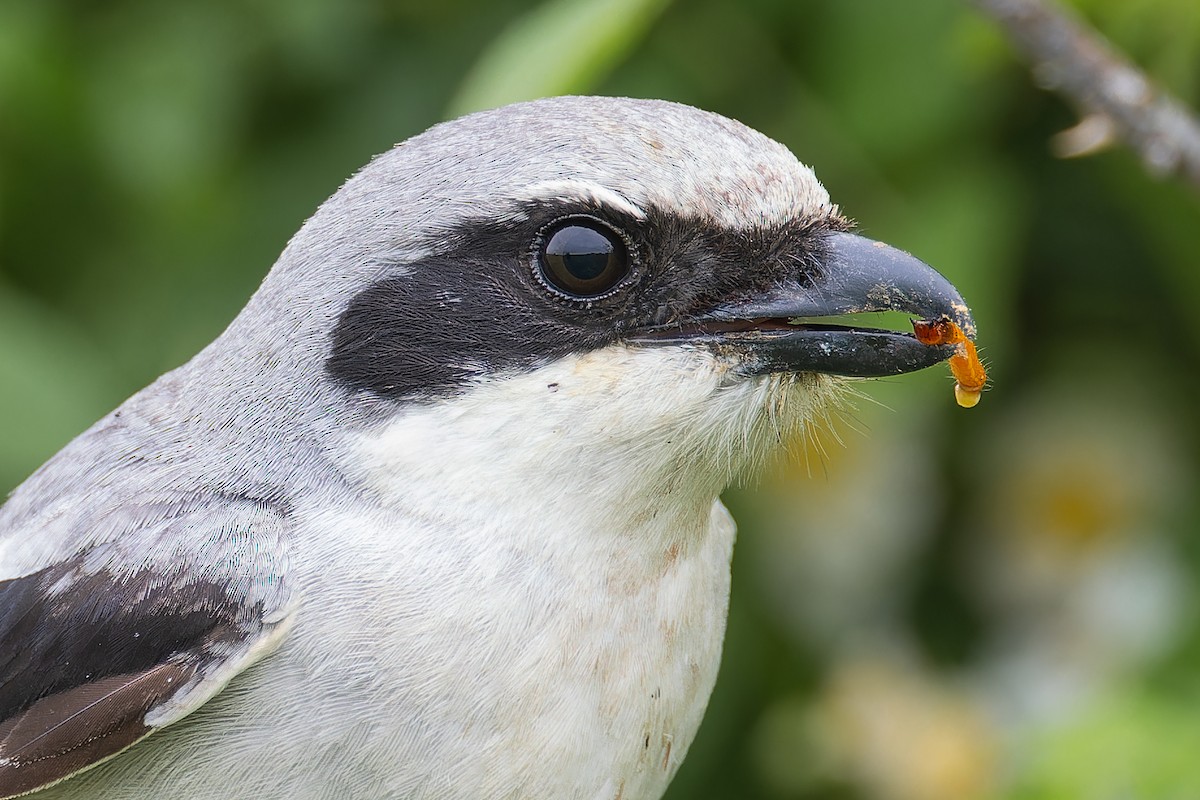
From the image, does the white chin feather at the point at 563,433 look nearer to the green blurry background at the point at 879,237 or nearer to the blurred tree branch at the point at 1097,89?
the blurred tree branch at the point at 1097,89

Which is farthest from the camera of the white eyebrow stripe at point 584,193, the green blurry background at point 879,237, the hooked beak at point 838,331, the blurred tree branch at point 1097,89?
the green blurry background at point 879,237

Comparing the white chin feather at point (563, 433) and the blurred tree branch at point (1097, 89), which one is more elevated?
the blurred tree branch at point (1097, 89)

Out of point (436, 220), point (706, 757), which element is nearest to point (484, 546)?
point (436, 220)

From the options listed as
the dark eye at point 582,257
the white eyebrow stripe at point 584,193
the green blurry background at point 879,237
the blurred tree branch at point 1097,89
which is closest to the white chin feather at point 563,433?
the dark eye at point 582,257

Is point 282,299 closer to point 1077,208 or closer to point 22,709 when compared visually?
point 22,709

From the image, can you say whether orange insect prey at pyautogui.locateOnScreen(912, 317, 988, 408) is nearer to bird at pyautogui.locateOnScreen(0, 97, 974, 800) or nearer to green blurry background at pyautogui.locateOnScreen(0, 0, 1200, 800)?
bird at pyautogui.locateOnScreen(0, 97, 974, 800)

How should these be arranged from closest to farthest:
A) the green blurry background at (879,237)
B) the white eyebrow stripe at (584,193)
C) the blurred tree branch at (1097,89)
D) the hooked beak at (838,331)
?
the white eyebrow stripe at (584,193) < the hooked beak at (838,331) < the blurred tree branch at (1097,89) < the green blurry background at (879,237)
